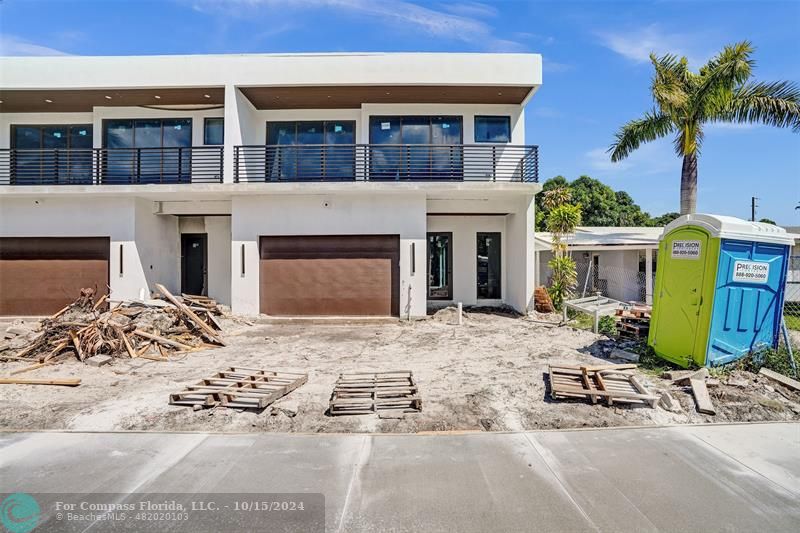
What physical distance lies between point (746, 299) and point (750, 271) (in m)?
0.48

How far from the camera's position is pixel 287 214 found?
42.0 ft

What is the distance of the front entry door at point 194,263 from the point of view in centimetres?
1525

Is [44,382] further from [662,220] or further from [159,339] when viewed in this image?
[662,220]

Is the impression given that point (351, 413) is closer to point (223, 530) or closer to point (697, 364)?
point (223, 530)

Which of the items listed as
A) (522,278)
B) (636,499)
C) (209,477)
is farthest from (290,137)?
(636,499)

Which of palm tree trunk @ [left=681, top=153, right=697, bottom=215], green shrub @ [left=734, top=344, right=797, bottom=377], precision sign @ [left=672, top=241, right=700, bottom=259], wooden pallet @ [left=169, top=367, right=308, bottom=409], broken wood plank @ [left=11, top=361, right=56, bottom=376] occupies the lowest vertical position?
broken wood plank @ [left=11, top=361, right=56, bottom=376]

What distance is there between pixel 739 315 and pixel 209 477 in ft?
26.8

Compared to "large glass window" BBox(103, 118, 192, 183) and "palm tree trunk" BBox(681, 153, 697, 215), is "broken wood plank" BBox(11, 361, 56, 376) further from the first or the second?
"palm tree trunk" BBox(681, 153, 697, 215)

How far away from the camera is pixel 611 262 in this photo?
61.5 feet

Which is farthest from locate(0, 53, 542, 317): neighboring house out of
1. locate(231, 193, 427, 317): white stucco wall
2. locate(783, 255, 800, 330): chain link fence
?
locate(783, 255, 800, 330): chain link fence

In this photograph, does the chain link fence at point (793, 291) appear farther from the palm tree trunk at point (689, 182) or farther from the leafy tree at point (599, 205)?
the leafy tree at point (599, 205)

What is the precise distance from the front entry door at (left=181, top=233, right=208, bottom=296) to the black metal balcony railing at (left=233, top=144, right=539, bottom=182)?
3.71 m

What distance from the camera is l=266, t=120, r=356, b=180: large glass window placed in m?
13.8

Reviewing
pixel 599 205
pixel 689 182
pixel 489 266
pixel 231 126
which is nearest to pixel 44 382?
Answer: pixel 231 126
